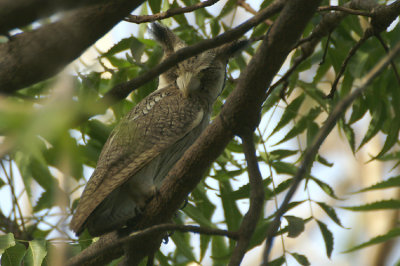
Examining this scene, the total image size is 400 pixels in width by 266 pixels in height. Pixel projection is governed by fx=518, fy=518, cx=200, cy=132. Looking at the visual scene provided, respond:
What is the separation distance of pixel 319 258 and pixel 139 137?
7015mm

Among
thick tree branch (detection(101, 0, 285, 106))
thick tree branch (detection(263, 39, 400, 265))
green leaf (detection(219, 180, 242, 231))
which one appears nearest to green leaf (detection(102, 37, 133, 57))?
green leaf (detection(219, 180, 242, 231))

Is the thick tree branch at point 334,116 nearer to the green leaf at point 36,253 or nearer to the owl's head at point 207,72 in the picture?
the green leaf at point 36,253

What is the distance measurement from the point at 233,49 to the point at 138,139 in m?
0.82

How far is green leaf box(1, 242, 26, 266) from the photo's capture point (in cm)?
234

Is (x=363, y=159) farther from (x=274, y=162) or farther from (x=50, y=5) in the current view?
(x=50, y=5)

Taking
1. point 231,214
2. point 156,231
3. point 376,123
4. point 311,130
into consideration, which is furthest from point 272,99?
point 156,231

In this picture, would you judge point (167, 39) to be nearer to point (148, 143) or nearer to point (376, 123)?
point (148, 143)

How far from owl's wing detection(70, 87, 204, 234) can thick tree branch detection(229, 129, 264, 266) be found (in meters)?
0.85

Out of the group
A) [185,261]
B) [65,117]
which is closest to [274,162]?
[185,261]

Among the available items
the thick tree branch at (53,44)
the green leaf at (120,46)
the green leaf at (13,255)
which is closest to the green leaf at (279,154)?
the green leaf at (120,46)

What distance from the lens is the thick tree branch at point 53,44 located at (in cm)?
132

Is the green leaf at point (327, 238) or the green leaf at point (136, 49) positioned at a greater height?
the green leaf at point (136, 49)

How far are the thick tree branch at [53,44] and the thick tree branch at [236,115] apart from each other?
0.55 meters

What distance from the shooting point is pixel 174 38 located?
348 centimetres
